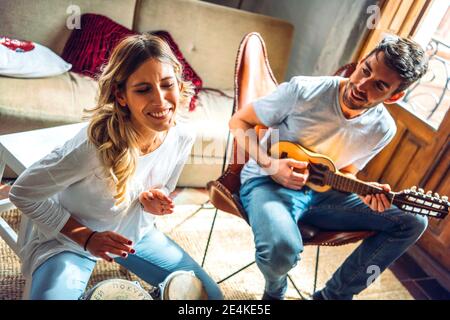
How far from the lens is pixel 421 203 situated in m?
1.34

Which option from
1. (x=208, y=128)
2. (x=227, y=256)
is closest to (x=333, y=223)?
(x=227, y=256)

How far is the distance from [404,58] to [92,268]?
3.97ft

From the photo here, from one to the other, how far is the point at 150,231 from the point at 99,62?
47.8 inches

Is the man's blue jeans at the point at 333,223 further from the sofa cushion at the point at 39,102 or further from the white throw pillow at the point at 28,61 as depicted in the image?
the white throw pillow at the point at 28,61

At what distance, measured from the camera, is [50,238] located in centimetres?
102

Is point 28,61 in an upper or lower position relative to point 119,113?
lower

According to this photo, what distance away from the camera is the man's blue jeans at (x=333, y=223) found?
133 centimetres

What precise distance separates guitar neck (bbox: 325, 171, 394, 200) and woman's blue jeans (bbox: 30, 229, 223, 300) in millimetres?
631

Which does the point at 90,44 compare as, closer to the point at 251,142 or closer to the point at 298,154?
the point at 251,142

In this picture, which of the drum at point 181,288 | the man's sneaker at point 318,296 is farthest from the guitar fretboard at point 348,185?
the drum at point 181,288

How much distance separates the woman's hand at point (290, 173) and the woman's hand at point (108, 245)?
0.67 metres

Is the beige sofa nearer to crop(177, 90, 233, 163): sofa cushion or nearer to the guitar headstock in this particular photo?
crop(177, 90, 233, 163): sofa cushion

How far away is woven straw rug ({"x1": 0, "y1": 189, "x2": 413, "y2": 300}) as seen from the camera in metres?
1.63
